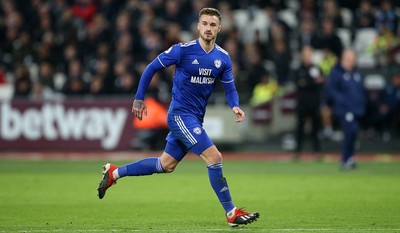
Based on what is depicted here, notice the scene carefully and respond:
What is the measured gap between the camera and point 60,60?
77.9 feet

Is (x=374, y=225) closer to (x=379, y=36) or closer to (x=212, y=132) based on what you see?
(x=212, y=132)

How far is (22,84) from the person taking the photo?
22.4 meters

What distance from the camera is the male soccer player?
9227 mm

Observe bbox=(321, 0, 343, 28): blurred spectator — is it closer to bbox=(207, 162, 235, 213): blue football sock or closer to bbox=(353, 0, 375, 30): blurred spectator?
bbox=(353, 0, 375, 30): blurred spectator

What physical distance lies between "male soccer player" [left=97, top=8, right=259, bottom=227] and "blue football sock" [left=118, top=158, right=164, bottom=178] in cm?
1

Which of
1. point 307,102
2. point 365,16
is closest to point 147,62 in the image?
point 307,102

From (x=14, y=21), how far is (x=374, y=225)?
1756cm

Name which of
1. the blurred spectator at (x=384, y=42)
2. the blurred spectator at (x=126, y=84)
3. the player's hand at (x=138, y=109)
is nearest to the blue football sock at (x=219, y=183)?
the player's hand at (x=138, y=109)

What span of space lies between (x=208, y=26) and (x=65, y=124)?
12.3 meters

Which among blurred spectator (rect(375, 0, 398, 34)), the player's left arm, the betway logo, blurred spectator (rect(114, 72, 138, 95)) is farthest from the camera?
blurred spectator (rect(375, 0, 398, 34))

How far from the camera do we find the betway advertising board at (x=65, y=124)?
20906 millimetres

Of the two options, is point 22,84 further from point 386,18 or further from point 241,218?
point 241,218

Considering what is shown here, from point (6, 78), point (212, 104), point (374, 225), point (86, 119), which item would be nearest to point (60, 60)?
point (6, 78)

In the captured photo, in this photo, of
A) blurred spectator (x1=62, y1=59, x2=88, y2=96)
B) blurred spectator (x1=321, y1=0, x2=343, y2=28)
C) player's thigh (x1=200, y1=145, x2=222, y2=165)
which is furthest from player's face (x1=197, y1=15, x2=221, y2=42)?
blurred spectator (x1=321, y1=0, x2=343, y2=28)
